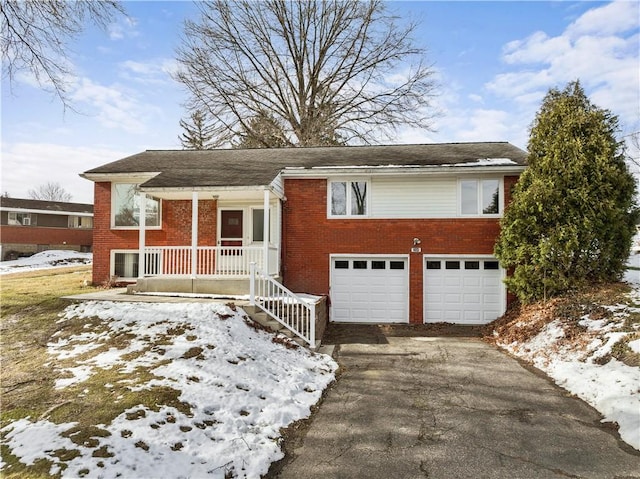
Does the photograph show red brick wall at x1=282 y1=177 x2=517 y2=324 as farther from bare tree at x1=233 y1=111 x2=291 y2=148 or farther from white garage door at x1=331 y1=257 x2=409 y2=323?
bare tree at x1=233 y1=111 x2=291 y2=148

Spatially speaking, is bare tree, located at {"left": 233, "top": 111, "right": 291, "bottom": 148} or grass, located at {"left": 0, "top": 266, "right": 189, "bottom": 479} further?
bare tree, located at {"left": 233, "top": 111, "right": 291, "bottom": 148}

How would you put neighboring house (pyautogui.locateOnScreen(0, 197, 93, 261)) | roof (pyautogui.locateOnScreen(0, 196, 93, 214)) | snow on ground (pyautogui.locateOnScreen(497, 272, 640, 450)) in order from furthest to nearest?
roof (pyautogui.locateOnScreen(0, 196, 93, 214))
neighboring house (pyautogui.locateOnScreen(0, 197, 93, 261))
snow on ground (pyautogui.locateOnScreen(497, 272, 640, 450))

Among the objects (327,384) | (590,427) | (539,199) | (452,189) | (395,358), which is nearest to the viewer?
(590,427)

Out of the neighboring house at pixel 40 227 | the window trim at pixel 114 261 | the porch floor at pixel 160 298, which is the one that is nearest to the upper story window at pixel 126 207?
the window trim at pixel 114 261

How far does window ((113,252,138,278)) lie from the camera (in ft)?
45.2

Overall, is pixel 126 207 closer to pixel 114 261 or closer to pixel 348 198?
pixel 114 261

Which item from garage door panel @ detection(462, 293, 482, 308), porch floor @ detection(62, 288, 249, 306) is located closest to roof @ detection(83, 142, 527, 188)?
porch floor @ detection(62, 288, 249, 306)

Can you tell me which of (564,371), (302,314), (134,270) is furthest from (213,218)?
(564,371)

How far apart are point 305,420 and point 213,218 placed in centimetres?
923

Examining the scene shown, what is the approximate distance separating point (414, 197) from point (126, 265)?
1008 centimetres

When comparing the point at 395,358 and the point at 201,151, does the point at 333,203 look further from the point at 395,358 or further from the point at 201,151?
the point at 201,151

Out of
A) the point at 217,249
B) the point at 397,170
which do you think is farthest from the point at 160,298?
the point at 397,170

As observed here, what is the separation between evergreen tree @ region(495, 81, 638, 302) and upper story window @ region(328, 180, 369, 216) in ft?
14.5

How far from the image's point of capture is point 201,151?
637 inches
